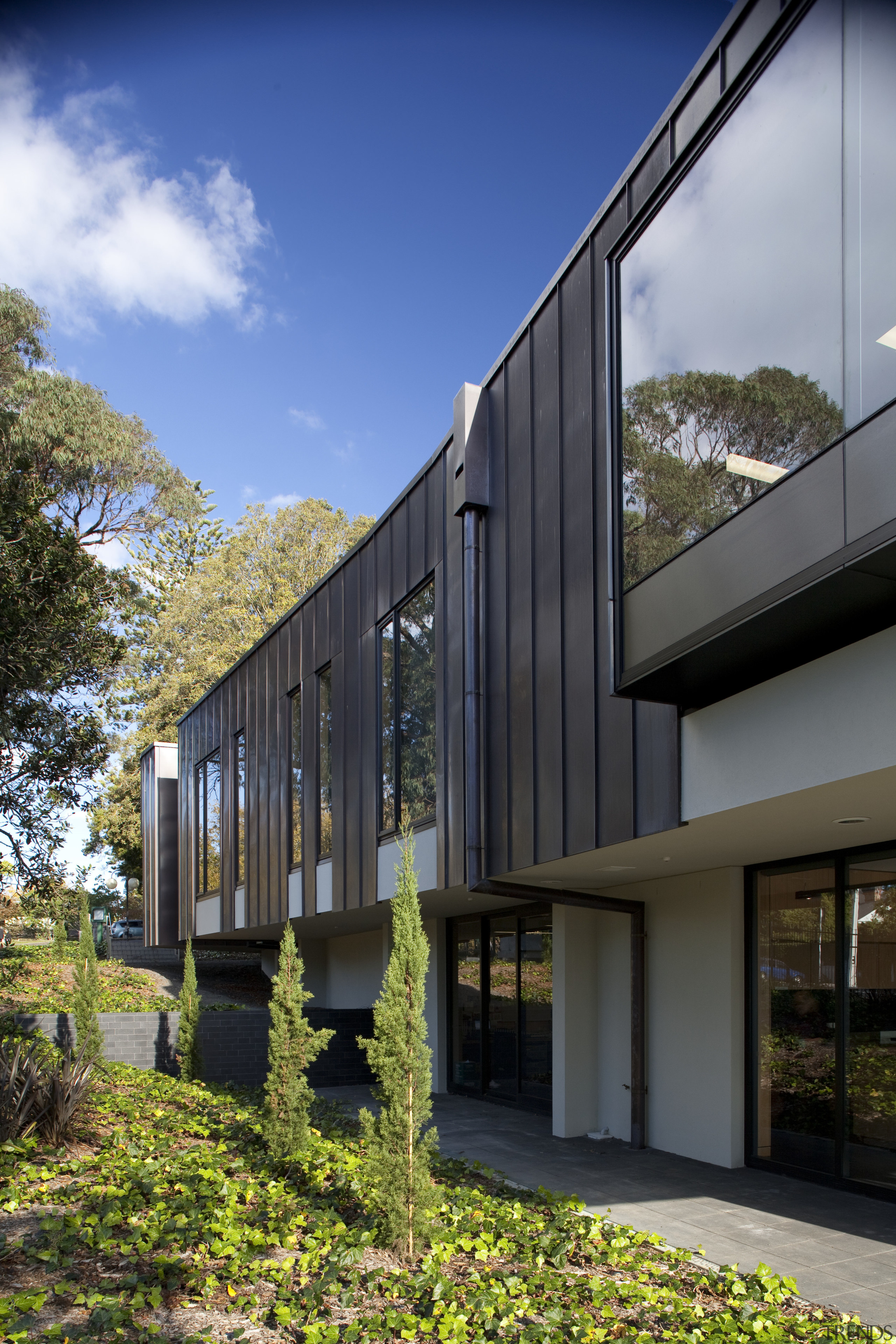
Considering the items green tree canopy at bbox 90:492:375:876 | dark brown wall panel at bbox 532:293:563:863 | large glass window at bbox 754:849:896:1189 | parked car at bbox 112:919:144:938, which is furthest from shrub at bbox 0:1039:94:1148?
parked car at bbox 112:919:144:938

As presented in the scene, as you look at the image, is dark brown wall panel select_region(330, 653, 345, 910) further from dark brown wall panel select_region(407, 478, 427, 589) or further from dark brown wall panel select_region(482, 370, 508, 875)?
dark brown wall panel select_region(482, 370, 508, 875)

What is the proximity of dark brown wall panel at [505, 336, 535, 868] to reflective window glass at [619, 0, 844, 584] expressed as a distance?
2.31 meters

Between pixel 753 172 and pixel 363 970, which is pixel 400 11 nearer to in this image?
pixel 753 172

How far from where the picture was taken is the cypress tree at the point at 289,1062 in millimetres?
7547

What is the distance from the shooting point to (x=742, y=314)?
4.73 meters

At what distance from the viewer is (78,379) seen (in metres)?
23.0

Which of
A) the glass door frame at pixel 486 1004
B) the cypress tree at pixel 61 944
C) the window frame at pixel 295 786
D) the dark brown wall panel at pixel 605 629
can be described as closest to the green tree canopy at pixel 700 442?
the dark brown wall panel at pixel 605 629

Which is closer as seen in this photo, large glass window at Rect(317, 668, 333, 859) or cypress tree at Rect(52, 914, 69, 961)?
large glass window at Rect(317, 668, 333, 859)

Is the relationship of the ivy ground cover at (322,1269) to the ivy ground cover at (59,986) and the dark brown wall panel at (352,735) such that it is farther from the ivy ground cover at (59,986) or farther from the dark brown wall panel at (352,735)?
the ivy ground cover at (59,986)

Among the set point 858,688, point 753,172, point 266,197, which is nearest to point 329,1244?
point 858,688

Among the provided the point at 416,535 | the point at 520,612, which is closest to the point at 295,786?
the point at 416,535

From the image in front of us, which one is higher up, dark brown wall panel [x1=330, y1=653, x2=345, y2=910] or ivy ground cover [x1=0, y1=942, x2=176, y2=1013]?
dark brown wall panel [x1=330, y1=653, x2=345, y2=910]

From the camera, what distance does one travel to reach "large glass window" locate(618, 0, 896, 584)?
4008mm

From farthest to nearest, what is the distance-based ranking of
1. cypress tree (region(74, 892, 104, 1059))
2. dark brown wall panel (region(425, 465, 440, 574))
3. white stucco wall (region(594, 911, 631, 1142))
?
cypress tree (region(74, 892, 104, 1059)) → dark brown wall panel (region(425, 465, 440, 574)) → white stucco wall (region(594, 911, 631, 1142))
